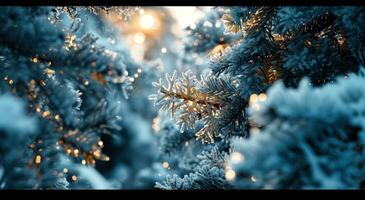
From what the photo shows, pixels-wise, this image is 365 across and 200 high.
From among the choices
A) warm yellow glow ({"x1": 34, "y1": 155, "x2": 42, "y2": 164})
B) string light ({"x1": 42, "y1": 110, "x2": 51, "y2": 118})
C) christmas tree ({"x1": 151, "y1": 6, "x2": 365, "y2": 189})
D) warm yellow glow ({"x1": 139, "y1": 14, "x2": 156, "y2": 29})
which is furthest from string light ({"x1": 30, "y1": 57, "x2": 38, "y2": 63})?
warm yellow glow ({"x1": 139, "y1": 14, "x2": 156, "y2": 29})

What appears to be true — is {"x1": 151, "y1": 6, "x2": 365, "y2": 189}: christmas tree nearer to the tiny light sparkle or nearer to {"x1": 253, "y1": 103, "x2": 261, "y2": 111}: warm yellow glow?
{"x1": 253, "y1": 103, "x2": 261, "y2": 111}: warm yellow glow

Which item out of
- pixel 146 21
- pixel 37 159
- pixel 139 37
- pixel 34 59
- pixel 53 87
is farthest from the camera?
pixel 139 37

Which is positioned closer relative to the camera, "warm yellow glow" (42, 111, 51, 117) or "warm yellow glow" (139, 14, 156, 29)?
"warm yellow glow" (42, 111, 51, 117)

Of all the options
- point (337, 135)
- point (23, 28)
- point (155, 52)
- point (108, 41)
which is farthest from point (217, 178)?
point (155, 52)

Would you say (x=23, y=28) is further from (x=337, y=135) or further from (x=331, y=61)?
(x=331, y=61)

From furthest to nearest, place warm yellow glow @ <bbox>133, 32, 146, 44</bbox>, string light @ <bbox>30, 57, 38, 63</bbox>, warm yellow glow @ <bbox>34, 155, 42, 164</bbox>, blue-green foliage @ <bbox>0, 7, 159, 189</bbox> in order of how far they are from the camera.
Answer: warm yellow glow @ <bbox>133, 32, 146, 44</bbox>, warm yellow glow @ <bbox>34, 155, 42, 164</bbox>, string light @ <bbox>30, 57, 38, 63</bbox>, blue-green foliage @ <bbox>0, 7, 159, 189</bbox>

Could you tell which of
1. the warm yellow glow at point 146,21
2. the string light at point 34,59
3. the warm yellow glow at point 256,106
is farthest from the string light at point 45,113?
the warm yellow glow at point 146,21

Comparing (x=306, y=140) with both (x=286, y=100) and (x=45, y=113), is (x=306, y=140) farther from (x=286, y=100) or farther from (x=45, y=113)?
(x=45, y=113)

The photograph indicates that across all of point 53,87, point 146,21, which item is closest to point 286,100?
point 53,87

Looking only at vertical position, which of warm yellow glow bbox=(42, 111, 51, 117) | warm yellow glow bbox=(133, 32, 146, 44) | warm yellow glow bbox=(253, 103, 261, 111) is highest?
warm yellow glow bbox=(133, 32, 146, 44)
